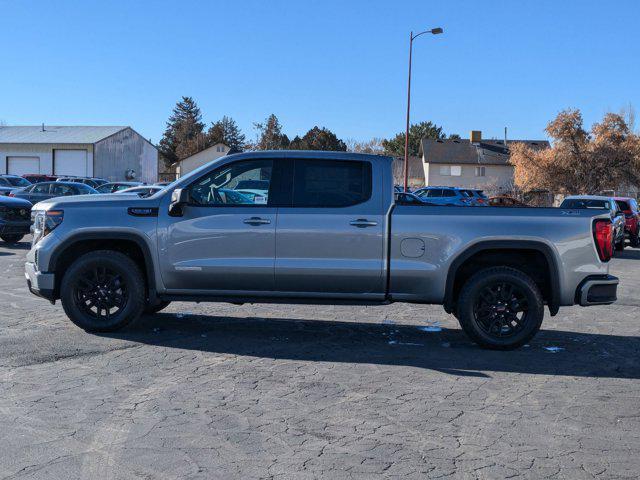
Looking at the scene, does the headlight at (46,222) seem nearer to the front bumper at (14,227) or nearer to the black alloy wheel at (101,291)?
the black alloy wheel at (101,291)

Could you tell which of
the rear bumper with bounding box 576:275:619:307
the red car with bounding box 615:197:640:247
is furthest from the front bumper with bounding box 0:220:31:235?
the red car with bounding box 615:197:640:247

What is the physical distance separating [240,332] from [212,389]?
2.25 m

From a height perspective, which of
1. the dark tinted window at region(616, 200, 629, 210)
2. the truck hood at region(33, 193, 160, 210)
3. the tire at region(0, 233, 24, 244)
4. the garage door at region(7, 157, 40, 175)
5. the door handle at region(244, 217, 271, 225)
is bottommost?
the tire at region(0, 233, 24, 244)

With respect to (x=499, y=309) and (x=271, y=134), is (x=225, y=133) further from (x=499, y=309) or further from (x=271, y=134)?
(x=499, y=309)

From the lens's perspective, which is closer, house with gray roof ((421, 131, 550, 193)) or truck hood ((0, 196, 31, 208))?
truck hood ((0, 196, 31, 208))

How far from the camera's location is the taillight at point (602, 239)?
22.7 feet

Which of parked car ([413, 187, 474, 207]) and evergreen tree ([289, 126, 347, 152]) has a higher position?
evergreen tree ([289, 126, 347, 152])

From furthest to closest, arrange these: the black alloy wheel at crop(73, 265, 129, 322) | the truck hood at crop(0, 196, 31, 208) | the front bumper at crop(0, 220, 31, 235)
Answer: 1. the truck hood at crop(0, 196, 31, 208)
2. the front bumper at crop(0, 220, 31, 235)
3. the black alloy wheel at crop(73, 265, 129, 322)

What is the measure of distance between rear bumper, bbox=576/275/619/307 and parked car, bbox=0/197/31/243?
14476 millimetres

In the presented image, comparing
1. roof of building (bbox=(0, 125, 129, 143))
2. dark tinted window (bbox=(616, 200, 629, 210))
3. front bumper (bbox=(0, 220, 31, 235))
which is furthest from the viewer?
roof of building (bbox=(0, 125, 129, 143))

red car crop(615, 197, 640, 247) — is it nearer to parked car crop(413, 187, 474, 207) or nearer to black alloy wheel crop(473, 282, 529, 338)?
parked car crop(413, 187, 474, 207)

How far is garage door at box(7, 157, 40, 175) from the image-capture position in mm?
55188

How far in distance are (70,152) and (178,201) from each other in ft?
167

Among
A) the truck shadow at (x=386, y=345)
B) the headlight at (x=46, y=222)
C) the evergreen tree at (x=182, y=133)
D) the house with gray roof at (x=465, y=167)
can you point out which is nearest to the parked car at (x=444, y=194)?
the truck shadow at (x=386, y=345)
